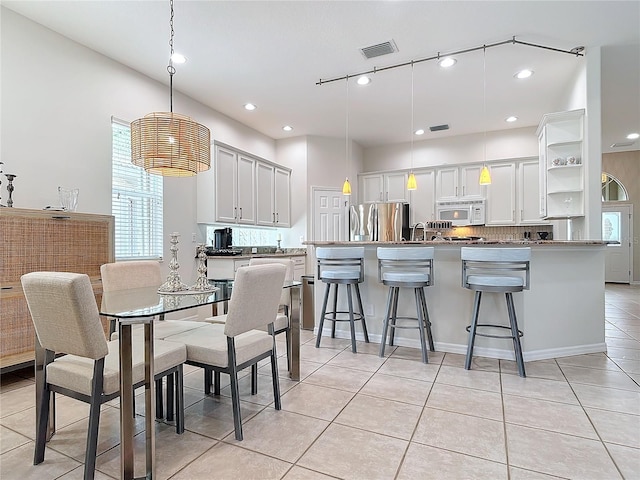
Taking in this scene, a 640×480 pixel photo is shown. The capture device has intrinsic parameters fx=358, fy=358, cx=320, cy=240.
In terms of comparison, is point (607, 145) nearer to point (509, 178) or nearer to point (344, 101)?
point (509, 178)

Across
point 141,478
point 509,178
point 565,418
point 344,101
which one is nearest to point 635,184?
point 509,178

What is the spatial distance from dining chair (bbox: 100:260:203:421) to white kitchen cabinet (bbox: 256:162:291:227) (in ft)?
9.93

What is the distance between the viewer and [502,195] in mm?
6270

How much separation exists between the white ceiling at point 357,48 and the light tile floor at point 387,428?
3062 millimetres

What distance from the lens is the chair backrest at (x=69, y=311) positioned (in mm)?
1494

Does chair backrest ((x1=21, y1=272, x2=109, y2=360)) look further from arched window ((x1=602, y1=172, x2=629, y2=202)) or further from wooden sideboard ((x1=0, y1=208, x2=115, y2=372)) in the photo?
arched window ((x1=602, y1=172, x2=629, y2=202))

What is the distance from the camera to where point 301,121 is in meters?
5.88

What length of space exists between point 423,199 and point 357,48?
3.73 m

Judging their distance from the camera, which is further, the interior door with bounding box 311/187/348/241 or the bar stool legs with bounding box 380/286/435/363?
the interior door with bounding box 311/187/348/241

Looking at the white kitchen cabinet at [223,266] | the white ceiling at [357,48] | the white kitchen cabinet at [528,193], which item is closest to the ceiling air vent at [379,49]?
the white ceiling at [357,48]

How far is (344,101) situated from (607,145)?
6059 mm

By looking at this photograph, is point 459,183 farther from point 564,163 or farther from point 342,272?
point 342,272

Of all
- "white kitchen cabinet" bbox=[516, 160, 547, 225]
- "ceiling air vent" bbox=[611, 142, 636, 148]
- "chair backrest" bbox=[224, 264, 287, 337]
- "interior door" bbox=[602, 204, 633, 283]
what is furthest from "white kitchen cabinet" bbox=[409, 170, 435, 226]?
"chair backrest" bbox=[224, 264, 287, 337]

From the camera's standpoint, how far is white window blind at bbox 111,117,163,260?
3.86 meters
